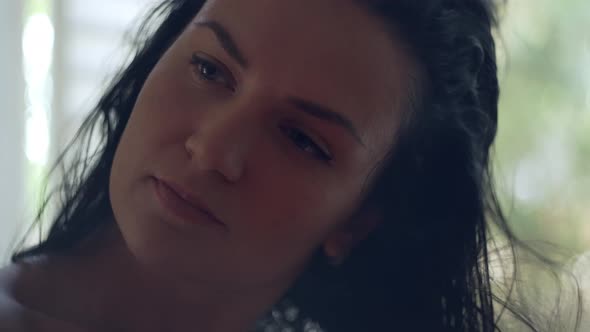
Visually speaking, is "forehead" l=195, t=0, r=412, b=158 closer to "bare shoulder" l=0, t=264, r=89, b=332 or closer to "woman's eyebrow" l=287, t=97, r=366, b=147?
"woman's eyebrow" l=287, t=97, r=366, b=147

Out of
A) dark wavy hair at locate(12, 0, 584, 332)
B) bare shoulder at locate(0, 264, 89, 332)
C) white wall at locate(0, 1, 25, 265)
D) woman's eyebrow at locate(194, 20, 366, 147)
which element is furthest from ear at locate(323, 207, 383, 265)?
white wall at locate(0, 1, 25, 265)

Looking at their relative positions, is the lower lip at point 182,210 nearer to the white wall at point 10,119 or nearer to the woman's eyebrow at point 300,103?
the woman's eyebrow at point 300,103

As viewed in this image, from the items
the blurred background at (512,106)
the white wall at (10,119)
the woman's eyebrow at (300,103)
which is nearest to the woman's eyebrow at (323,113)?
the woman's eyebrow at (300,103)

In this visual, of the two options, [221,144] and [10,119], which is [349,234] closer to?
[221,144]

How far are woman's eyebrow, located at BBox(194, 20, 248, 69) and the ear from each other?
0.20 m

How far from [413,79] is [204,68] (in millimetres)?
193

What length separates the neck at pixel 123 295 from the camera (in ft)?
2.40

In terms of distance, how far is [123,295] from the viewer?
0.75 meters

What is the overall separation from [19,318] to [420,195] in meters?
0.40

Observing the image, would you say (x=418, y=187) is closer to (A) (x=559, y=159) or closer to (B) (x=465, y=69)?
(B) (x=465, y=69)

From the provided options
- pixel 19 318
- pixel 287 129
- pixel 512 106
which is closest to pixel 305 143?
pixel 287 129

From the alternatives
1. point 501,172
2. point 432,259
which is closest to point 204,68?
point 432,259

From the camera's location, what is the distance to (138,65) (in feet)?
2.86

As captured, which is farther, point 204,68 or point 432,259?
point 432,259
